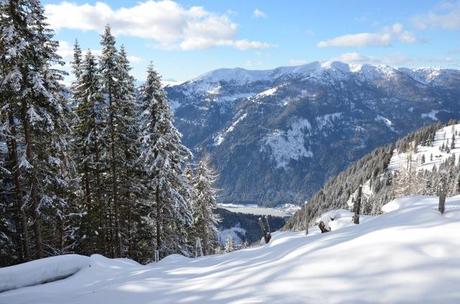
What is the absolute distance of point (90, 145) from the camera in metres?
26.2


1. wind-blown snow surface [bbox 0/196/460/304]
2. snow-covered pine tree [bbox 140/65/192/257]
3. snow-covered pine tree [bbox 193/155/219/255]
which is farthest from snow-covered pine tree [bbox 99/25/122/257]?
wind-blown snow surface [bbox 0/196/460/304]

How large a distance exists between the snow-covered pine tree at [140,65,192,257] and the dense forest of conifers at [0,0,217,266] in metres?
0.08

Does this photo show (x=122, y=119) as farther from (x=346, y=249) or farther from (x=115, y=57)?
(x=346, y=249)

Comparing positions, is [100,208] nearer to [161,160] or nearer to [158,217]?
[158,217]

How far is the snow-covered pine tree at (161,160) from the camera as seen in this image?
26.6 metres

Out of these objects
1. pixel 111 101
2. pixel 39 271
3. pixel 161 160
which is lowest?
pixel 39 271

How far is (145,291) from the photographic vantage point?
9.10 meters

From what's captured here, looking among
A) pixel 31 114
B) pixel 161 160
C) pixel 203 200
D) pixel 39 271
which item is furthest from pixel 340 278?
pixel 203 200

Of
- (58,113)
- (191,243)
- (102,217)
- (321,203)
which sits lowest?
(321,203)

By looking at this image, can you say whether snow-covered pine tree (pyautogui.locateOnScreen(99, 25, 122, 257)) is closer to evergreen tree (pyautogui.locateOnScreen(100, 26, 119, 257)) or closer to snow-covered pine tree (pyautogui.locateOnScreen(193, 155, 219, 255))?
evergreen tree (pyautogui.locateOnScreen(100, 26, 119, 257))

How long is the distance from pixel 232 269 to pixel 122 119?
18.2 metres

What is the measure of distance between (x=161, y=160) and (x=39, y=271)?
14833mm

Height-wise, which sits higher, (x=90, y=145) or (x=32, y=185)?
(x=90, y=145)

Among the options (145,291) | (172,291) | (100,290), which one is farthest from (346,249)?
(100,290)
